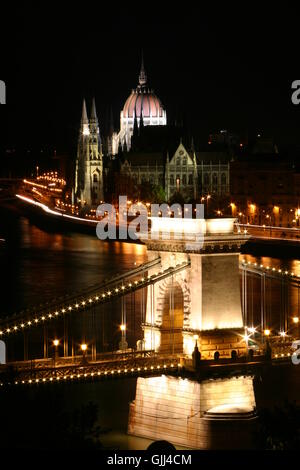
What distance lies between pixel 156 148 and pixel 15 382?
198 feet

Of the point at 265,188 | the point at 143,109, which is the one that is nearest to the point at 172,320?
the point at 265,188

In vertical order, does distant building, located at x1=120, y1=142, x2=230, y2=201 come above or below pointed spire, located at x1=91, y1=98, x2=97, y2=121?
below

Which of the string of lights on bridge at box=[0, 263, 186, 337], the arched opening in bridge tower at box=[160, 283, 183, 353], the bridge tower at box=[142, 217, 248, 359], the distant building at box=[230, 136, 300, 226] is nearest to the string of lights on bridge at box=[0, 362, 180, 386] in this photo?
the bridge tower at box=[142, 217, 248, 359]

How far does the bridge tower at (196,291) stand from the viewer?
1391cm

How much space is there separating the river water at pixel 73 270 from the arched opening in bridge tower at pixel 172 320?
95cm

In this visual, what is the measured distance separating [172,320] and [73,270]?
23670 millimetres

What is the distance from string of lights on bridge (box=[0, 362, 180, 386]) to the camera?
41.9ft

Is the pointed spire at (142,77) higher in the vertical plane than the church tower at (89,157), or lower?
higher

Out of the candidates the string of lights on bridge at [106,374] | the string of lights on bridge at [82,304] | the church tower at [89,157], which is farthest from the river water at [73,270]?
the church tower at [89,157]

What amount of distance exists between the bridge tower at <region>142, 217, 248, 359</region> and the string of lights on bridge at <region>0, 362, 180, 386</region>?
371mm

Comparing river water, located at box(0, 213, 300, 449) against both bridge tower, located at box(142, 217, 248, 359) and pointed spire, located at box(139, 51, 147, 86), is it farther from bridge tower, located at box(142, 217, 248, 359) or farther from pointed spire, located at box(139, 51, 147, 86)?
pointed spire, located at box(139, 51, 147, 86)

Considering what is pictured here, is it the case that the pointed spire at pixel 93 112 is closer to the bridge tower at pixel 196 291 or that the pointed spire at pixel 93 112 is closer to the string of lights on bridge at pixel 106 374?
the bridge tower at pixel 196 291

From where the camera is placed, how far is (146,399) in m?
13.9

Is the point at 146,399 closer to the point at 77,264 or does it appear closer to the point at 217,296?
the point at 217,296
